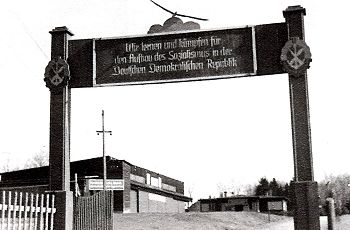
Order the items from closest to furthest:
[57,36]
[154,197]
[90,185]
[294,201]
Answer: [294,201]
[57,36]
[90,185]
[154,197]

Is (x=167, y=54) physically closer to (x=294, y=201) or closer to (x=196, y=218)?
(x=294, y=201)

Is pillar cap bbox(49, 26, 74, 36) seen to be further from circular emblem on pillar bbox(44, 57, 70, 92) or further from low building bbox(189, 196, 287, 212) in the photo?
low building bbox(189, 196, 287, 212)

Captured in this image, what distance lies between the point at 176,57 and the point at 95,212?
393 centimetres

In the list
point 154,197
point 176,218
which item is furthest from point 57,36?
point 154,197

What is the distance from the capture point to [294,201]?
992cm

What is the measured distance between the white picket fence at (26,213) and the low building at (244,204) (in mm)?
68077

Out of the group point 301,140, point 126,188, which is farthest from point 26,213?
point 126,188

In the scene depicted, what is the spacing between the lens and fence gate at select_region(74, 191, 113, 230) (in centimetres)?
1116

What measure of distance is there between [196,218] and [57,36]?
24.1 m

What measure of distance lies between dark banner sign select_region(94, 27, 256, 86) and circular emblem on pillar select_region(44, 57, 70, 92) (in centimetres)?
74

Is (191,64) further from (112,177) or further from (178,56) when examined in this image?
(112,177)

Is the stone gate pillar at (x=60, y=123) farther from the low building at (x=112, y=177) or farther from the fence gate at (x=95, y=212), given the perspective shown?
the low building at (x=112, y=177)

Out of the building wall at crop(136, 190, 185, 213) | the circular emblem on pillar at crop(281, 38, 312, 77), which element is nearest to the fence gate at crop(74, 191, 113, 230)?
the circular emblem on pillar at crop(281, 38, 312, 77)

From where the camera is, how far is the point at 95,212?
11.3 meters
